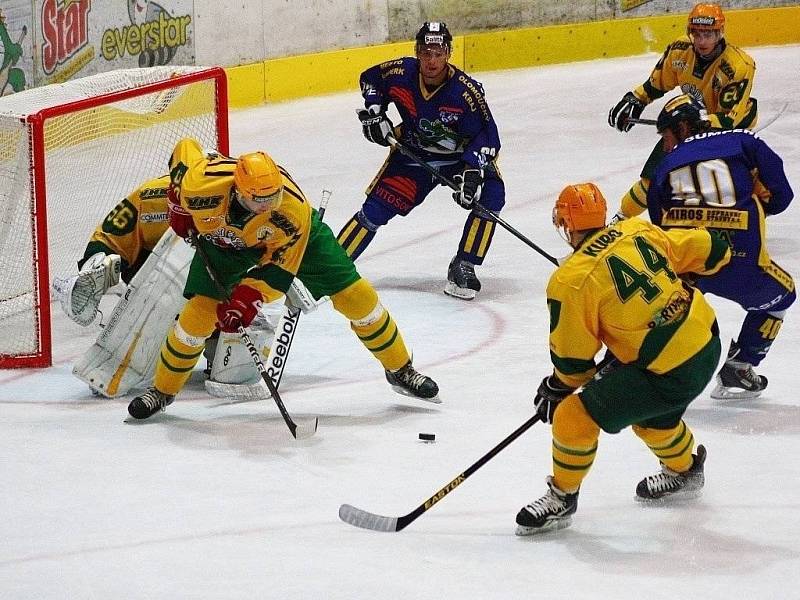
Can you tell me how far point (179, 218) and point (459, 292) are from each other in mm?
1816

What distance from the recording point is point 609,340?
11.3 feet

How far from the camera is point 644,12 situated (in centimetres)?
1112

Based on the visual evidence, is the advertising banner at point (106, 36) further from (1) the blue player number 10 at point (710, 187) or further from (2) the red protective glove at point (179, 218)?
(1) the blue player number 10 at point (710, 187)

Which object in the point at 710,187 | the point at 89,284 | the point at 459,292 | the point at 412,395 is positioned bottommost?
the point at 459,292

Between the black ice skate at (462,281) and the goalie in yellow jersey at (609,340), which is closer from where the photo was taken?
the goalie in yellow jersey at (609,340)

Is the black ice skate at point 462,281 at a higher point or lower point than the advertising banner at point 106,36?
lower

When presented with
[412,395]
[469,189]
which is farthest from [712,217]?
[469,189]

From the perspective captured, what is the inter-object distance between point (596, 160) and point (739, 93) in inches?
77.8

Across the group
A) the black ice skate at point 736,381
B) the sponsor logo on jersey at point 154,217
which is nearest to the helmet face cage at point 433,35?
the sponsor logo on jersey at point 154,217

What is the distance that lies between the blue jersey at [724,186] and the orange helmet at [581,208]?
0.98 meters

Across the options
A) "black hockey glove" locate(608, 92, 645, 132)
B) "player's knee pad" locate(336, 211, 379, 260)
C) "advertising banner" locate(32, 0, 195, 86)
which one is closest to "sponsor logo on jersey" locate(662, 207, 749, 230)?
"player's knee pad" locate(336, 211, 379, 260)

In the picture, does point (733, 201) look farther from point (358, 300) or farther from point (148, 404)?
point (148, 404)

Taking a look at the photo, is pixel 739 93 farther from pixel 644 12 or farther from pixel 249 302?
pixel 644 12

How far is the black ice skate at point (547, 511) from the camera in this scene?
3.48 meters
